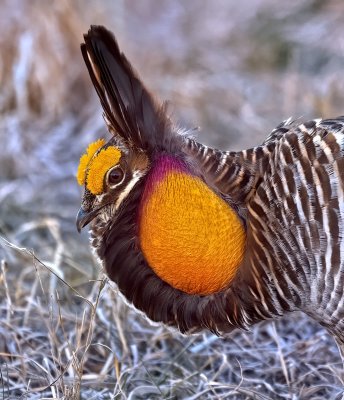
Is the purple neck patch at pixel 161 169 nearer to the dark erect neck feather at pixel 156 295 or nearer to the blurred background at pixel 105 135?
the dark erect neck feather at pixel 156 295

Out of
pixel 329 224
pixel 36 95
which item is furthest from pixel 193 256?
pixel 36 95

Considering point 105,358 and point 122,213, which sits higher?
point 122,213

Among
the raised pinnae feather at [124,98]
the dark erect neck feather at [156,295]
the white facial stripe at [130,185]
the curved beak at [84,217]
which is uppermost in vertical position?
the raised pinnae feather at [124,98]

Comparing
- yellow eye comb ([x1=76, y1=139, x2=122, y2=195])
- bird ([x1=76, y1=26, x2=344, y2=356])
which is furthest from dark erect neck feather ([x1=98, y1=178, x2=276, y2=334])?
yellow eye comb ([x1=76, y1=139, x2=122, y2=195])

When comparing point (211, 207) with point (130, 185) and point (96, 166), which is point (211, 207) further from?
point (96, 166)

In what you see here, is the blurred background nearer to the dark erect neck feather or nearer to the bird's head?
the dark erect neck feather

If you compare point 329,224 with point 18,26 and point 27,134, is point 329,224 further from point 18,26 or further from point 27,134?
point 18,26

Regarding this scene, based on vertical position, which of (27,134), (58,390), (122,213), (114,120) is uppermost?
(27,134)

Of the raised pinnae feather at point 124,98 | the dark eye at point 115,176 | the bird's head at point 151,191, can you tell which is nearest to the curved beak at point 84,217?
the bird's head at point 151,191
